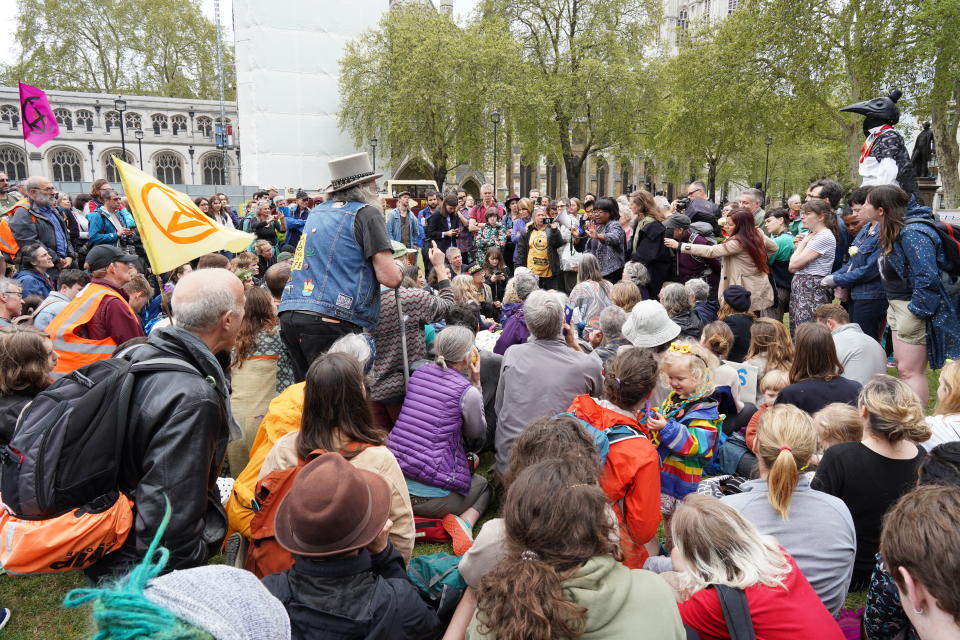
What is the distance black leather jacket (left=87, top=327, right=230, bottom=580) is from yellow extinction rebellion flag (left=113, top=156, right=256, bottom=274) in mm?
1287

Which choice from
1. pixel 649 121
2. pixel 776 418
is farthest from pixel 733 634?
pixel 649 121

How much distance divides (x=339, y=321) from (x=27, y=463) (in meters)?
2.03

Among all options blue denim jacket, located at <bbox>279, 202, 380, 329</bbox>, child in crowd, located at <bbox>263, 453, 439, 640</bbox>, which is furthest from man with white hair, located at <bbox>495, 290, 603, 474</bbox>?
child in crowd, located at <bbox>263, 453, 439, 640</bbox>

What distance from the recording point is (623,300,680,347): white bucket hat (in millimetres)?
4438

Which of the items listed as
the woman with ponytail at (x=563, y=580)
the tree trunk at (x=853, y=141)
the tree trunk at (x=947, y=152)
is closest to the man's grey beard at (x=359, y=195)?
the woman with ponytail at (x=563, y=580)

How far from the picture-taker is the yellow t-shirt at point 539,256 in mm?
9484

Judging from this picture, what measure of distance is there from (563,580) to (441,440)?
2.21m

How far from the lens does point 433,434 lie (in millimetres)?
3873

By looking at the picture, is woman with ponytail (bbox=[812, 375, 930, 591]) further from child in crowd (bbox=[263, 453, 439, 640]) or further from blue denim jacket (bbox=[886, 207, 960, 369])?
blue denim jacket (bbox=[886, 207, 960, 369])

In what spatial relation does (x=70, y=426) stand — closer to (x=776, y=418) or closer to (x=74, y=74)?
(x=776, y=418)

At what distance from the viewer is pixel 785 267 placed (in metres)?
7.49

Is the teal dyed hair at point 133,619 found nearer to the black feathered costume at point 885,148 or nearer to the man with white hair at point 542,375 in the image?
the man with white hair at point 542,375

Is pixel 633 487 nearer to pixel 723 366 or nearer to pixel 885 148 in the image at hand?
pixel 723 366

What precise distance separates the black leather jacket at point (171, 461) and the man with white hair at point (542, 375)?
198 centimetres
